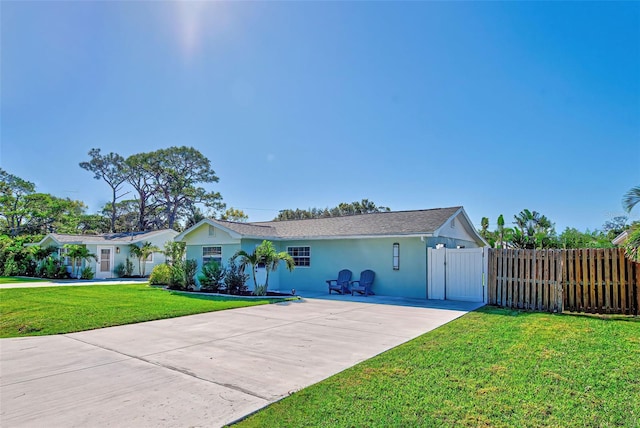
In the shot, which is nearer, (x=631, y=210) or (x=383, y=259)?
(x=631, y=210)

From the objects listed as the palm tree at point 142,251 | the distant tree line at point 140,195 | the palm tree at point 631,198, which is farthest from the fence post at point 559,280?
the distant tree line at point 140,195

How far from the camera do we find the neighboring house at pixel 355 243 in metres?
14.5

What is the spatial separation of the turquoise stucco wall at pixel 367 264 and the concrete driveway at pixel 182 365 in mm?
4506

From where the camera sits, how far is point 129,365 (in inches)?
220

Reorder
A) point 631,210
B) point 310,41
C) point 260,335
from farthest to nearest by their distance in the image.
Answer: point 310,41 < point 631,210 < point 260,335

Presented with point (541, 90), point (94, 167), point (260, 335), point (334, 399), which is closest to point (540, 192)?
point (541, 90)

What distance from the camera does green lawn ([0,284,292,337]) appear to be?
8.66m

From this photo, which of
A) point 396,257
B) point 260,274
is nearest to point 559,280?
point 396,257

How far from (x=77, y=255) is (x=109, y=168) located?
20.9 meters

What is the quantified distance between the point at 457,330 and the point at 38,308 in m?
11.8

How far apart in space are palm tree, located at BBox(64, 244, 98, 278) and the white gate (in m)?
22.6

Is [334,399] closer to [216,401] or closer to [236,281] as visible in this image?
[216,401]

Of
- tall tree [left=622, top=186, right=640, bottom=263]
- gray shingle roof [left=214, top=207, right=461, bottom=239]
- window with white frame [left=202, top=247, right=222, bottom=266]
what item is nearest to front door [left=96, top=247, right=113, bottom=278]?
window with white frame [left=202, top=247, right=222, bottom=266]

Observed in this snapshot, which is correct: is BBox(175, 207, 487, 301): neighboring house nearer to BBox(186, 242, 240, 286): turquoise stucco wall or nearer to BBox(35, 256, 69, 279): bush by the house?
BBox(186, 242, 240, 286): turquoise stucco wall
